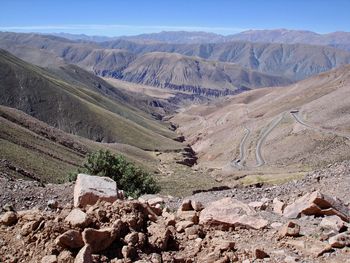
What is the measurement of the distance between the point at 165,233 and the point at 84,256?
9.64 feet

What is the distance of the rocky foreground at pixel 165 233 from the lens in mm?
11727

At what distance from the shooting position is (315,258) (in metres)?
13.0

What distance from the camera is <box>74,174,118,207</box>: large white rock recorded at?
1577cm

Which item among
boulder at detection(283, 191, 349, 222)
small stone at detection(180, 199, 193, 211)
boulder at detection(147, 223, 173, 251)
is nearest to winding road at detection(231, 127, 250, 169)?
boulder at detection(283, 191, 349, 222)

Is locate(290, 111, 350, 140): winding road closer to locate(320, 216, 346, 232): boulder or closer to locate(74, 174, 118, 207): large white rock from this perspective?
locate(320, 216, 346, 232): boulder

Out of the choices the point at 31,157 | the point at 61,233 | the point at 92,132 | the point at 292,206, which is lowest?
the point at 92,132

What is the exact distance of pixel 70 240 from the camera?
452 inches

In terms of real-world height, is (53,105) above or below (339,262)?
below

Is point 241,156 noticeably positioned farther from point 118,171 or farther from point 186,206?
point 186,206

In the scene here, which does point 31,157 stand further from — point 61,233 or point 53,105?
point 53,105

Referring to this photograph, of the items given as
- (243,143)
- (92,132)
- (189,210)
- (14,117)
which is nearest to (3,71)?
(92,132)

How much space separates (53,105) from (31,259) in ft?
489

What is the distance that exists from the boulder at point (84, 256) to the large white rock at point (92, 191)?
4.45 m

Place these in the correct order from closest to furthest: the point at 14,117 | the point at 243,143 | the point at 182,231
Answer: the point at 182,231, the point at 14,117, the point at 243,143
